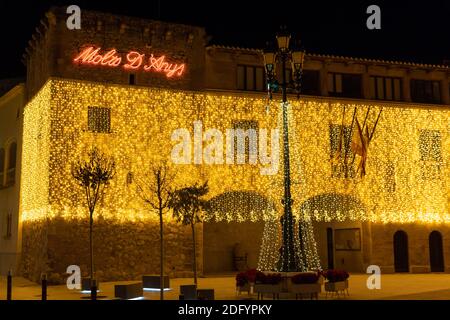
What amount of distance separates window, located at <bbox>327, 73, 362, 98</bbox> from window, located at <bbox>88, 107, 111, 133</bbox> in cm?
1196

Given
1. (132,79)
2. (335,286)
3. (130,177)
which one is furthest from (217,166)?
(335,286)

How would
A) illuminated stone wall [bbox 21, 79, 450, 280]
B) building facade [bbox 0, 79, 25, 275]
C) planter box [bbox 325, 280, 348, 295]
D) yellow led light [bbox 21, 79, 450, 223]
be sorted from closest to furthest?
planter box [bbox 325, 280, 348, 295] < illuminated stone wall [bbox 21, 79, 450, 280] < yellow led light [bbox 21, 79, 450, 223] < building facade [bbox 0, 79, 25, 275]

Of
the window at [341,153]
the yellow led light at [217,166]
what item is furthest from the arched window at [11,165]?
the window at [341,153]

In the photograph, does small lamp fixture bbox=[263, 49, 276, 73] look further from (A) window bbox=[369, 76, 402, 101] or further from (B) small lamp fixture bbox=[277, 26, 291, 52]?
(A) window bbox=[369, 76, 402, 101]

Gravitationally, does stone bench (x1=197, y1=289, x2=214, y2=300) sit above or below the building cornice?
below

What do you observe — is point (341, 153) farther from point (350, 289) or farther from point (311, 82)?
point (350, 289)

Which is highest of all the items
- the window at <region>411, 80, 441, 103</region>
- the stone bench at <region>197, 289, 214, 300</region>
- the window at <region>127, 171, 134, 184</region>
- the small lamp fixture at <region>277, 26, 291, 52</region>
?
the window at <region>411, 80, 441, 103</region>

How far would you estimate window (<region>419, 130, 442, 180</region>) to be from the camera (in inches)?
1320

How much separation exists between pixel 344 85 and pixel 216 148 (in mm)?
8301

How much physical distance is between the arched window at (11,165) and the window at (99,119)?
7.84m

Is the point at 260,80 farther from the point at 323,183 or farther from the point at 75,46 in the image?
the point at 75,46

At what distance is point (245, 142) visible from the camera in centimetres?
3067

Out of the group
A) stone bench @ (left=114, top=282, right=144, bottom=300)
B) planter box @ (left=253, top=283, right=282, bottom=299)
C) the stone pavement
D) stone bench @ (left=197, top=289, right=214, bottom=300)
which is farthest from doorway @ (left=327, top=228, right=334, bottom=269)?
stone bench @ (left=197, top=289, right=214, bottom=300)

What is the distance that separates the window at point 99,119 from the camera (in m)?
27.9
